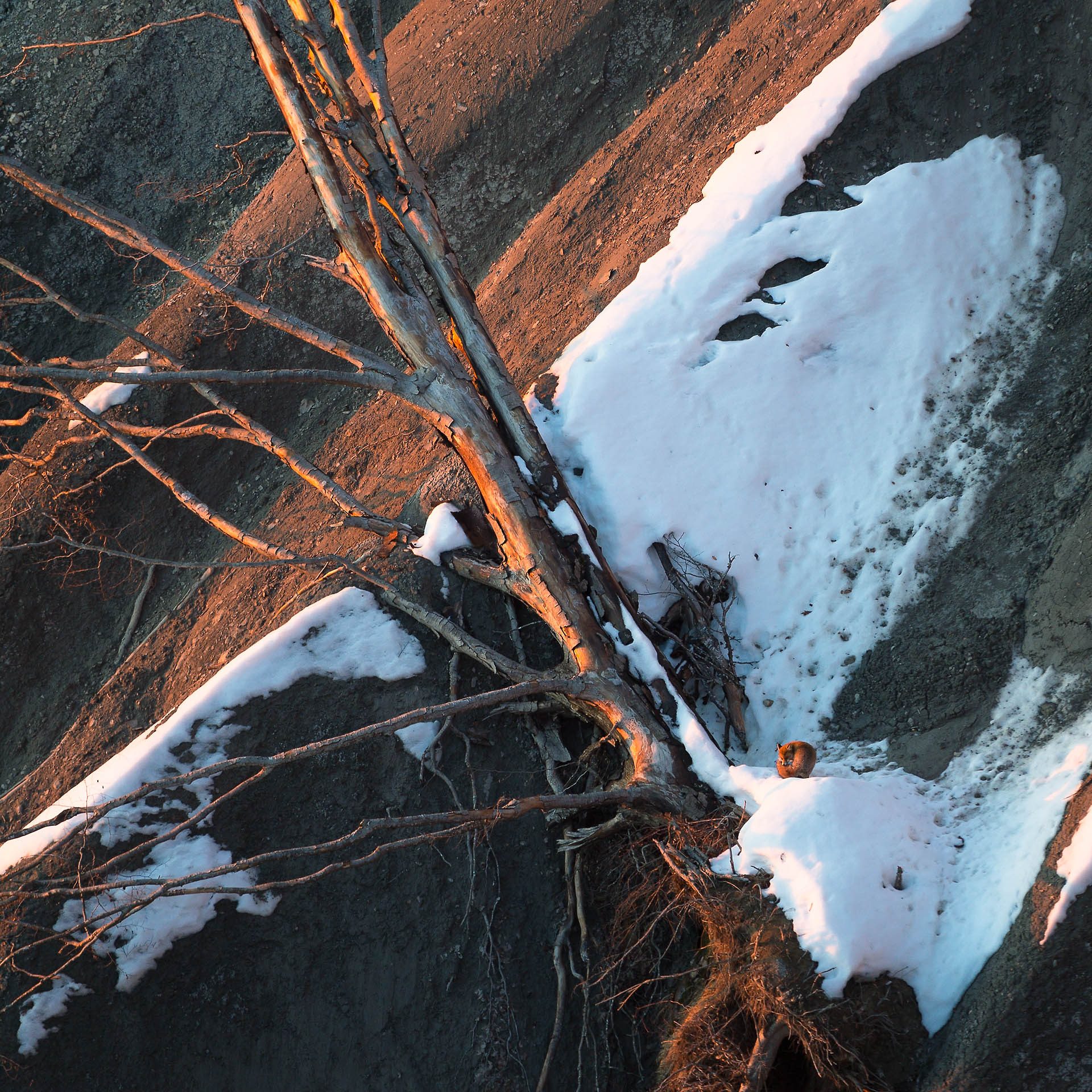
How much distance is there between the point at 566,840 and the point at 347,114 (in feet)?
13.2

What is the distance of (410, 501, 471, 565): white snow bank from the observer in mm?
5070

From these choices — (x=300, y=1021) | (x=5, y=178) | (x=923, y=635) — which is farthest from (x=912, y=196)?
(x=5, y=178)

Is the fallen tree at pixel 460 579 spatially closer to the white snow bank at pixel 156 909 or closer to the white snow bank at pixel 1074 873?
the white snow bank at pixel 156 909

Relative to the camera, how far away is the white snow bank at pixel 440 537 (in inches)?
200

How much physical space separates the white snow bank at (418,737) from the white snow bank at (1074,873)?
2.77 m

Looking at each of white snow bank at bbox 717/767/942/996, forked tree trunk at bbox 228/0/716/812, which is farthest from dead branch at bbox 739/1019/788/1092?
forked tree trunk at bbox 228/0/716/812

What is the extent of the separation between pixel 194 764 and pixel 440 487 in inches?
77.4

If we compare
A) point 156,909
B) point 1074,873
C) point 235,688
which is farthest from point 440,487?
point 1074,873

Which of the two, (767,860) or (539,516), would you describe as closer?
(767,860)

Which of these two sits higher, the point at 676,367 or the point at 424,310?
the point at 424,310

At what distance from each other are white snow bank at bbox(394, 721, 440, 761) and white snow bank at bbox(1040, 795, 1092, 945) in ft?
9.09

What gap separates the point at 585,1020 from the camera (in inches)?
166

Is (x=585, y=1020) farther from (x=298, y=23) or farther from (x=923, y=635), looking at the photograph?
(x=298, y=23)

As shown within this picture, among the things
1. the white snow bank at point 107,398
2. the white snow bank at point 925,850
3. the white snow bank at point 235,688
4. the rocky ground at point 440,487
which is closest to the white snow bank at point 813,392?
the rocky ground at point 440,487
